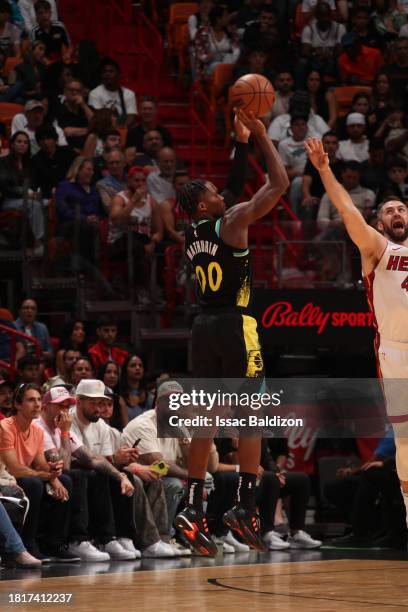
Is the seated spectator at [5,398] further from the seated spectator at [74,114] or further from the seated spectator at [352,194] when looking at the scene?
the seated spectator at [74,114]

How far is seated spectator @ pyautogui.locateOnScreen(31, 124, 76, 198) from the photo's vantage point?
17.4 m

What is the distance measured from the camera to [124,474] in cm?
1331

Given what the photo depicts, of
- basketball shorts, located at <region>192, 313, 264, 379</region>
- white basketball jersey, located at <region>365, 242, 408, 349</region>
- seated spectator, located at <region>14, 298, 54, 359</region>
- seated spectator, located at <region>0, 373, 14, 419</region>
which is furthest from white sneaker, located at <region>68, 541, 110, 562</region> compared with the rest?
white basketball jersey, located at <region>365, 242, 408, 349</region>

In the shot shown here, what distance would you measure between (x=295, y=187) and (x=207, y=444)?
9.21 m

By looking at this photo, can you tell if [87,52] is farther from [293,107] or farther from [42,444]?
[42,444]

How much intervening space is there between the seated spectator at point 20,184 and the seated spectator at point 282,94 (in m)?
4.60

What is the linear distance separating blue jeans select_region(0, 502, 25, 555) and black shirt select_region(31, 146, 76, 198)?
22.0ft

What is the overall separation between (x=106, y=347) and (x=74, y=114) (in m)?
4.83

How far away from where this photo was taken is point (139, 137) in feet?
62.0

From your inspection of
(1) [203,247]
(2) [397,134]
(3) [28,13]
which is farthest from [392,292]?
(3) [28,13]

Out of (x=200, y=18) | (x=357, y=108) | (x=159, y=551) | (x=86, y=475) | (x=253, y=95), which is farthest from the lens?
(x=200, y=18)

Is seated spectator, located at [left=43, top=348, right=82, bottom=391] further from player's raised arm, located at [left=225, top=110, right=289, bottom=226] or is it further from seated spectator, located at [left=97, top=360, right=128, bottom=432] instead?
player's raised arm, located at [left=225, top=110, right=289, bottom=226]

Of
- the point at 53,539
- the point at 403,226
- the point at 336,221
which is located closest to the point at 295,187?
the point at 336,221

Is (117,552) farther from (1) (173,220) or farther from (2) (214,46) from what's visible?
(2) (214,46)
